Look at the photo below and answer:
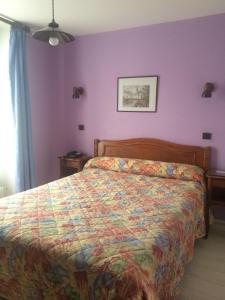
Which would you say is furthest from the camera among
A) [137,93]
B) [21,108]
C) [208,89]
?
[137,93]

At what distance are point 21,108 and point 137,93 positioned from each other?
1.61m

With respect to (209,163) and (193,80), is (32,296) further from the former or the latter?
(193,80)

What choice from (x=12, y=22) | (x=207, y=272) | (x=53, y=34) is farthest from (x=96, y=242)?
(x=12, y=22)

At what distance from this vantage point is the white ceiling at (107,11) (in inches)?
105

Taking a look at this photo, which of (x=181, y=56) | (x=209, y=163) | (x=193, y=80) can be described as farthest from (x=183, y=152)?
(x=181, y=56)

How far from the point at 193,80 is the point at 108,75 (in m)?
1.23

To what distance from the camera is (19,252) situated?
1.53 meters

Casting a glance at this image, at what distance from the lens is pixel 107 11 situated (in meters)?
2.90

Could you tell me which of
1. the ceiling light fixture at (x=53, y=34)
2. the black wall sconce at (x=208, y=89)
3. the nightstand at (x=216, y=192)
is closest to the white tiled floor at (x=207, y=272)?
the nightstand at (x=216, y=192)

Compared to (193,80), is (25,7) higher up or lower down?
higher up

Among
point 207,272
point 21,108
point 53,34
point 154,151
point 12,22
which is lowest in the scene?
point 207,272

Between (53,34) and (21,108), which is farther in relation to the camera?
(21,108)

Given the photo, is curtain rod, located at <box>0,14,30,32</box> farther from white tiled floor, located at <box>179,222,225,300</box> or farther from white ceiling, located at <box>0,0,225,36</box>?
white tiled floor, located at <box>179,222,225,300</box>

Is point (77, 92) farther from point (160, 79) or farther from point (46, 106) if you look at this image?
point (160, 79)
